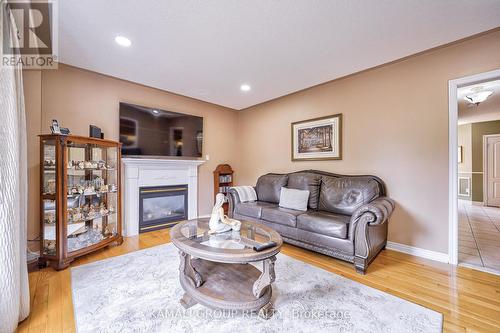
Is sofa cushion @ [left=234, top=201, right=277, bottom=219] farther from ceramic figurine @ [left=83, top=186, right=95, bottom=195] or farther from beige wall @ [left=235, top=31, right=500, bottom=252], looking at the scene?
ceramic figurine @ [left=83, top=186, right=95, bottom=195]

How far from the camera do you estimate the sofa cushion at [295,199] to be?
125 inches

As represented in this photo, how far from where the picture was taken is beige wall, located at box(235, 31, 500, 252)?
8.15 ft

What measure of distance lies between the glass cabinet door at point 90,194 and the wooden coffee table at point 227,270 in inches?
59.3

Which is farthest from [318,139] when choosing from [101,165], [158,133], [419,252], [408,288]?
[101,165]

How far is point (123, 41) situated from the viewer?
2.32 meters

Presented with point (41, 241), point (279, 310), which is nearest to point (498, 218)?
point (279, 310)

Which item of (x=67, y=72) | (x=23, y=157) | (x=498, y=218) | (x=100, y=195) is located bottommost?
(x=498, y=218)

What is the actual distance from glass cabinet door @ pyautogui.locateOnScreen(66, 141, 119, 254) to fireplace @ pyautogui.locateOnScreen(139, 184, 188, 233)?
599mm

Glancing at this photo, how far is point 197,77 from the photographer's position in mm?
3273

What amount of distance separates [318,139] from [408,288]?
2.37 meters

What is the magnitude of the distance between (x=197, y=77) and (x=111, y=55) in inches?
43.7

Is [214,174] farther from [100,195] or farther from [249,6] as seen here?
[249,6]

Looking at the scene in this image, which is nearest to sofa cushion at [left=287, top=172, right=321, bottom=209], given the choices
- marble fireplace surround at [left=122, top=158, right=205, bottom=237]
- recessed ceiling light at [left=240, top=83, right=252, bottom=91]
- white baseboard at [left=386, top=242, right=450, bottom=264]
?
white baseboard at [left=386, top=242, right=450, bottom=264]
